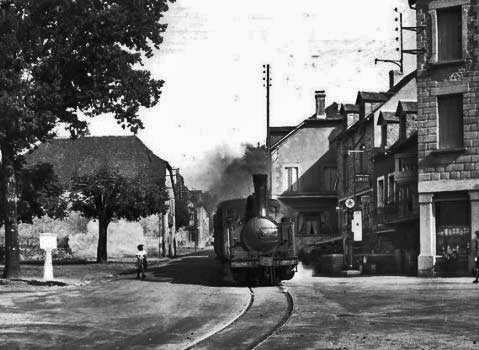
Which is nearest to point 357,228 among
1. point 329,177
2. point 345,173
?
point 345,173

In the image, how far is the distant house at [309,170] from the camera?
55.2 metres

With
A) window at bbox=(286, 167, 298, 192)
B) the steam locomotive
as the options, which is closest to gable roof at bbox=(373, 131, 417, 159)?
the steam locomotive

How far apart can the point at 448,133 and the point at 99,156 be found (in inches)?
1675

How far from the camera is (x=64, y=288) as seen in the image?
24344 mm

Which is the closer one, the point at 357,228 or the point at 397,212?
the point at 357,228

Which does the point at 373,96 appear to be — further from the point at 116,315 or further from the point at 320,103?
the point at 116,315

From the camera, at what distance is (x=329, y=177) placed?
55.9 metres

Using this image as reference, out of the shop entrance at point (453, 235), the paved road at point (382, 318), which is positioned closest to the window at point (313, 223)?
the shop entrance at point (453, 235)

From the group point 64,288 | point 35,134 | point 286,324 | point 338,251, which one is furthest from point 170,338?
point 338,251

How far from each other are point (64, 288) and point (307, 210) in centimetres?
3266

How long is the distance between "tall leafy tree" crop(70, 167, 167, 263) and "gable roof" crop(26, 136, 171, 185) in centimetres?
1930

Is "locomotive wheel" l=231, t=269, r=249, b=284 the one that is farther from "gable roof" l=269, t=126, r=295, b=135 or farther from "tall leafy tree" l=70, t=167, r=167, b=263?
"gable roof" l=269, t=126, r=295, b=135

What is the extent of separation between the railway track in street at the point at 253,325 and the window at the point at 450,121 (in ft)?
36.4

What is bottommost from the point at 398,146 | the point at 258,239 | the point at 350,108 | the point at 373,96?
the point at 258,239
